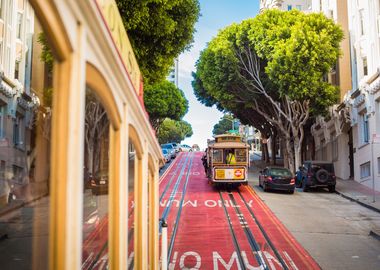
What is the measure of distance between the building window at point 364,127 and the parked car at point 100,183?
85.5ft

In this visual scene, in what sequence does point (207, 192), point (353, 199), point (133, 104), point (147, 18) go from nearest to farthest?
1. point (133, 104)
2. point (147, 18)
3. point (353, 199)
4. point (207, 192)

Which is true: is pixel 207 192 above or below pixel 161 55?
below

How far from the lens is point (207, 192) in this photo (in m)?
22.5

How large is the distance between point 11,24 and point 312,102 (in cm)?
2828

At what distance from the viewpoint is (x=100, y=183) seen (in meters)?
2.74

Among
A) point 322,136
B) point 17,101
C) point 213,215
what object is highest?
point 322,136

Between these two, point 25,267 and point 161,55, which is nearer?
point 25,267

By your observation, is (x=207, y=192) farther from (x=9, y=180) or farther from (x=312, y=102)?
(x=9, y=180)

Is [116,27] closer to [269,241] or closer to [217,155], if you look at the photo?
[269,241]

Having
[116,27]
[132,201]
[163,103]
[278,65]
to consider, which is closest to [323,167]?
[278,65]

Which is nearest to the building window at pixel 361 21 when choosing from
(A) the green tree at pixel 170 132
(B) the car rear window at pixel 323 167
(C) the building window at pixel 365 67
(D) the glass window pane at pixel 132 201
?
(C) the building window at pixel 365 67

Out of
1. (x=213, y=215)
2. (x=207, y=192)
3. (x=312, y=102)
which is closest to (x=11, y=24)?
(x=213, y=215)

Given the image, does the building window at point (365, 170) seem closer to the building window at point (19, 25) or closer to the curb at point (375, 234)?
the curb at point (375, 234)

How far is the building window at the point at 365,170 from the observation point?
2623 centimetres
